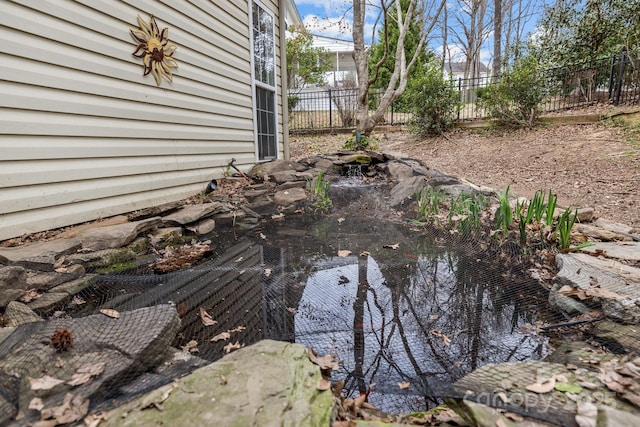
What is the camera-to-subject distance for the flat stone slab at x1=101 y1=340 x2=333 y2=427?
3.07 ft

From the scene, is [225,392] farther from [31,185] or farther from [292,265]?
[31,185]

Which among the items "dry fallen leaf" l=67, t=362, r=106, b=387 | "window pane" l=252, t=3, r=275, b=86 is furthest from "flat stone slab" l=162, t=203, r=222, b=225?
"window pane" l=252, t=3, r=275, b=86

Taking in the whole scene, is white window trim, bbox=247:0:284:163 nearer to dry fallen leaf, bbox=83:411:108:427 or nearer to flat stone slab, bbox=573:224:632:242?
flat stone slab, bbox=573:224:632:242

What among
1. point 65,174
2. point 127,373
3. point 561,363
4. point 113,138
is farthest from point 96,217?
point 561,363

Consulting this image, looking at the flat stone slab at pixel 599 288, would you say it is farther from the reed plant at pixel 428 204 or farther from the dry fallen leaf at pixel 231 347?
the dry fallen leaf at pixel 231 347

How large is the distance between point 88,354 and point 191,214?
209 centimetres

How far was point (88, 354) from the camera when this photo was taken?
1.21m

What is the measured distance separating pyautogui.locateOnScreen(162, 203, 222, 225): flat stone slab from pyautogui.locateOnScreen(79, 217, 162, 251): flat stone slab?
36 centimetres

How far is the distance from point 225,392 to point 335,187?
4022 mm

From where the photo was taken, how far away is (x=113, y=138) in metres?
3.06

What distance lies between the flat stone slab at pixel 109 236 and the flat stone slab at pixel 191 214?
1.18 feet

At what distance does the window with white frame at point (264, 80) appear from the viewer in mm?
5535

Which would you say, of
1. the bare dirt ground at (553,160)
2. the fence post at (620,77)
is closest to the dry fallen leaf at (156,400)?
the bare dirt ground at (553,160)

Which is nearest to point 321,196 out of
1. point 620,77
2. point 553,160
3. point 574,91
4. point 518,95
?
point 553,160
